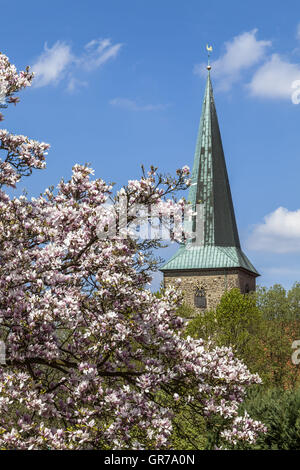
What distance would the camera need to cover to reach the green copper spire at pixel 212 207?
7850 cm

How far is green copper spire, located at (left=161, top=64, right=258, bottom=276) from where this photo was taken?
258 ft

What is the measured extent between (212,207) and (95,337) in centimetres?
7058

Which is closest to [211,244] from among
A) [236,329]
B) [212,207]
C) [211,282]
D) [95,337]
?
[212,207]

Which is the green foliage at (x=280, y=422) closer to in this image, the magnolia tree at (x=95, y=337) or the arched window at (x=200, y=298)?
the magnolia tree at (x=95, y=337)

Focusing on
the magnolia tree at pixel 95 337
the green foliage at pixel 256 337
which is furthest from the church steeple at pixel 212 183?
the magnolia tree at pixel 95 337

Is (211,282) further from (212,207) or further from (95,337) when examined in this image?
(95,337)

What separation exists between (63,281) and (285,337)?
33504mm

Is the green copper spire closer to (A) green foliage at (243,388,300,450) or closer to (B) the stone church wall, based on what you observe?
(B) the stone church wall

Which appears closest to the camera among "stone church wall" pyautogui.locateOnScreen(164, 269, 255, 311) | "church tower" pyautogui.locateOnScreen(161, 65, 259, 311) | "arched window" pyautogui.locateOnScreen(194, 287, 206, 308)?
"stone church wall" pyautogui.locateOnScreen(164, 269, 255, 311)

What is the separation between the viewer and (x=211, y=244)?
79.9m

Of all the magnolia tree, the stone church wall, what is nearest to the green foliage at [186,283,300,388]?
the magnolia tree
